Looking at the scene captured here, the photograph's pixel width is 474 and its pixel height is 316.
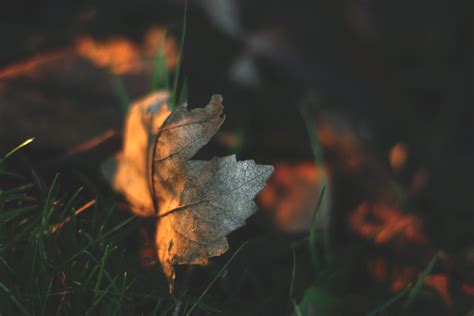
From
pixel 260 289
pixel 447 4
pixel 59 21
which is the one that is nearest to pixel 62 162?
pixel 260 289

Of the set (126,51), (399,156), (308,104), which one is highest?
(126,51)

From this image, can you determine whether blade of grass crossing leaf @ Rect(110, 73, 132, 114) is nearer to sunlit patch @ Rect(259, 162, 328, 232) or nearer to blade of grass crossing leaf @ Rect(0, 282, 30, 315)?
sunlit patch @ Rect(259, 162, 328, 232)

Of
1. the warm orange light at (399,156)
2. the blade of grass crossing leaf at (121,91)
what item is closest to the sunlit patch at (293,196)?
the warm orange light at (399,156)

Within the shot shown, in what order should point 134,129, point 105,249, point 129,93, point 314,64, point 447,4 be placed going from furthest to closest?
point 447,4
point 314,64
point 129,93
point 134,129
point 105,249

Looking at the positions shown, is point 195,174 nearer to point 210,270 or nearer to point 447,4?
point 210,270

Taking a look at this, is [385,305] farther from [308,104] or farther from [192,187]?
[308,104]

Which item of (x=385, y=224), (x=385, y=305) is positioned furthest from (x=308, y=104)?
(x=385, y=305)

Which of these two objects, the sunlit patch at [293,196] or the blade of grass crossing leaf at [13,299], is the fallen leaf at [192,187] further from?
the sunlit patch at [293,196]
